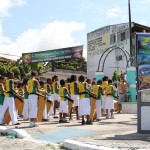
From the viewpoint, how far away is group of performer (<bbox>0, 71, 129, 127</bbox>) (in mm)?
11906

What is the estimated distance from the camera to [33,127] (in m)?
11.5

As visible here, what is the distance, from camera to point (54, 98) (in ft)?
53.3

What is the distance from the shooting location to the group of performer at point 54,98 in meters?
11.9

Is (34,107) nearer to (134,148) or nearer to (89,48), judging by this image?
(134,148)

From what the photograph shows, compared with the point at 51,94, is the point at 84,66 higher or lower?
higher

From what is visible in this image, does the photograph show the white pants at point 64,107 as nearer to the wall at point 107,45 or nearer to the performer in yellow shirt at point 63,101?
the performer in yellow shirt at point 63,101

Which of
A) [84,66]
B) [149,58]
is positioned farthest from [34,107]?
[84,66]

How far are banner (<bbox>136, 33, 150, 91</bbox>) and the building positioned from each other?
111ft

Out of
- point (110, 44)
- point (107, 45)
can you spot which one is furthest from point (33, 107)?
point (107, 45)

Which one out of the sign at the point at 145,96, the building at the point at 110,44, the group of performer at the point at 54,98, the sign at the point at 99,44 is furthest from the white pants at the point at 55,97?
the sign at the point at 99,44

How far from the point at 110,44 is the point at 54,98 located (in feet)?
112

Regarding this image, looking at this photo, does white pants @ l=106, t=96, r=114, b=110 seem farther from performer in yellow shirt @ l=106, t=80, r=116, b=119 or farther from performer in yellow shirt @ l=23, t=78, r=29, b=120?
performer in yellow shirt @ l=23, t=78, r=29, b=120

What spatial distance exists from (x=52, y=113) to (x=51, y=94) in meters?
1.32

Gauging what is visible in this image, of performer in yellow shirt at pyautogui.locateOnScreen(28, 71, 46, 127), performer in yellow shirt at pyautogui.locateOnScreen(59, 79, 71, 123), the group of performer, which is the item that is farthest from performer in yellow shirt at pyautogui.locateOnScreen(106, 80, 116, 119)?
performer in yellow shirt at pyautogui.locateOnScreen(28, 71, 46, 127)
